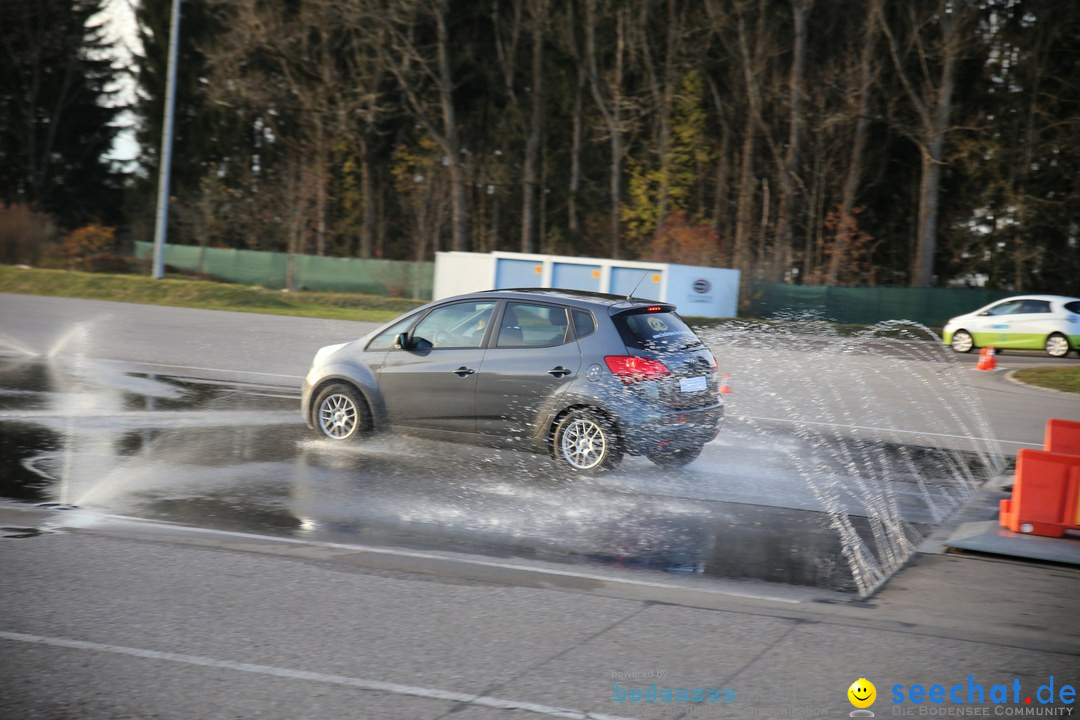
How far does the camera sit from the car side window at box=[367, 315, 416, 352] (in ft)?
35.8

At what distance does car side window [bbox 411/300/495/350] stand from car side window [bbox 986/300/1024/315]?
72.4 ft

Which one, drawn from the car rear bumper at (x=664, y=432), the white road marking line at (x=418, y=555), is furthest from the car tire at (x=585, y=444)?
the white road marking line at (x=418, y=555)

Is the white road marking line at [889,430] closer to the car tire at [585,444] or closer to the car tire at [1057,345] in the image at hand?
the car tire at [585,444]

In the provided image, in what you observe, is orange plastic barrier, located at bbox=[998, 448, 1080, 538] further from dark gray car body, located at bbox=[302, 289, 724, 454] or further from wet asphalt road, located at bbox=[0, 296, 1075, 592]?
dark gray car body, located at bbox=[302, 289, 724, 454]

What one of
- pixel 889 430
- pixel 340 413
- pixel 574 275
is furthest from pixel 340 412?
pixel 574 275

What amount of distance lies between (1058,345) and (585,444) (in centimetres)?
2200

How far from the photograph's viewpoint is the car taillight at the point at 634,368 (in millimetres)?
9445

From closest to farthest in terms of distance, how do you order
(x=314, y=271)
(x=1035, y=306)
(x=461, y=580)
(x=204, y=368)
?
1. (x=461, y=580)
2. (x=204, y=368)
3. (x=1035, y=306)
4. (x=314, y=271)

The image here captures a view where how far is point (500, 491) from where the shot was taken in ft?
30.5

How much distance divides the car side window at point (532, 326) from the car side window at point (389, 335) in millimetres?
1125

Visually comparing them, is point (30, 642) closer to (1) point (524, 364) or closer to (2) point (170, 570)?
(2) point (170, 570)

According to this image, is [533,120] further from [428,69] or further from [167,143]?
[167,143]

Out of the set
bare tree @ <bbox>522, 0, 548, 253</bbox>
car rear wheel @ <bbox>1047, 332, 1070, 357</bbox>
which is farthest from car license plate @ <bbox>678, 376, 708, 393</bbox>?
bare tree @ <bbox>522, 0, 548, 253</bbox>

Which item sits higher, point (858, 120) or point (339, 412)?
point (858, 120)
